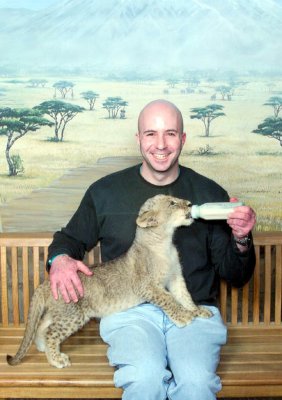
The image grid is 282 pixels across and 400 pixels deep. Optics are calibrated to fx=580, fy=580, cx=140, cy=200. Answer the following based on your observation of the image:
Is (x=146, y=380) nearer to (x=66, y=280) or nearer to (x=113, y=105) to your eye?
(x=66, y=280)

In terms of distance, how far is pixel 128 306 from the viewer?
3.23m

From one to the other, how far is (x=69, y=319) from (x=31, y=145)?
1.70m

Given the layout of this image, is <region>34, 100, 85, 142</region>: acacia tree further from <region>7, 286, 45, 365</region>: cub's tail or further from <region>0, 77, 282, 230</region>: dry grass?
<region>7, 286, 45, 365</region>: cub's tail

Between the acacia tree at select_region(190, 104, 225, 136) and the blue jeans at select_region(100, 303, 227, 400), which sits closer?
the blue jeans at select_region(100, 303, 227, 400)

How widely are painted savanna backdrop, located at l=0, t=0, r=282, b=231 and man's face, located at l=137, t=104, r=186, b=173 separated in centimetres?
116

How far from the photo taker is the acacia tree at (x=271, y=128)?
4.46 meters

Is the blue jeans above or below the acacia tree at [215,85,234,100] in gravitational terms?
below

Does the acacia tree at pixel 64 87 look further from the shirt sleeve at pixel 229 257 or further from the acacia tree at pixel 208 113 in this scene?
the shirt sleeve at pixel 229 257

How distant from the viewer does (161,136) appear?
3.25 m

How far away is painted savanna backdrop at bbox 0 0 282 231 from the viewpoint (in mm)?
4391

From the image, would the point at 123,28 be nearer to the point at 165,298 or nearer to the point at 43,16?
the point at 43,16

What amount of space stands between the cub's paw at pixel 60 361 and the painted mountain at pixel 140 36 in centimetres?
224

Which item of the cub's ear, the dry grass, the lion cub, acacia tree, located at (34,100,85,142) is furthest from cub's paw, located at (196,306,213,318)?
acacia tree, located at (34,100,85,142)

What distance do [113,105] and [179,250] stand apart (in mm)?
1508
